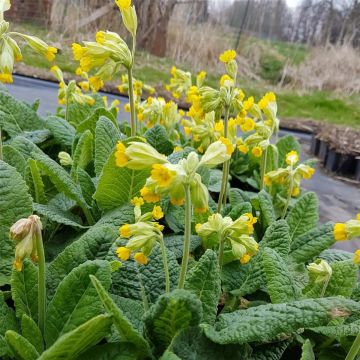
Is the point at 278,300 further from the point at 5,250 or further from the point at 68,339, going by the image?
the point at 5,250

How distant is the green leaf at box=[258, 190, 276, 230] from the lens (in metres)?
1.53

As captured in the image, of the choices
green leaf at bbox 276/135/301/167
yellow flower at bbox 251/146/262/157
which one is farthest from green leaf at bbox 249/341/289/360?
green leaf at bbox 276/135/301/167

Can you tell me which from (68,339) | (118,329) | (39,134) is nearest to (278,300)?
A: (118,329)

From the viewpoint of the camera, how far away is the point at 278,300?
1055 millimetres

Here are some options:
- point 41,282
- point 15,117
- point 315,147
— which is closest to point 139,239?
point 41,282

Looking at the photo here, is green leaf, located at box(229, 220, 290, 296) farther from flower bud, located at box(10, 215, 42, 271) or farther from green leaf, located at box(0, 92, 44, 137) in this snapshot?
green leaf, located at box(0, 92, 44, 137)

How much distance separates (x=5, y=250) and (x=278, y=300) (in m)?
0.60

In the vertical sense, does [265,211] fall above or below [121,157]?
below

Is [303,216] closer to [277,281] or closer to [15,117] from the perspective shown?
[277,281]

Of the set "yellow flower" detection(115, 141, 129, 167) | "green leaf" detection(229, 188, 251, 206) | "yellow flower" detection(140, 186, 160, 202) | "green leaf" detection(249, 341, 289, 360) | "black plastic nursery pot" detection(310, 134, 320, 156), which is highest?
"yellow flower" detection(115, 141, 129, 167)

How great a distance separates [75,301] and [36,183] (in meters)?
0.49

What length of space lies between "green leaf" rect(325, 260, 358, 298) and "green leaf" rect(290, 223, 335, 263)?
0.27 m

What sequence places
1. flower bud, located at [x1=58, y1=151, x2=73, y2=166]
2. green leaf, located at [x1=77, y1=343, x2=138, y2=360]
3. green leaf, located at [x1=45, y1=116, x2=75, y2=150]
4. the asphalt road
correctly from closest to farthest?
green leaf, located at [x1=77, y1=343, x2=138, y2=360] → flower bud, located at [x1=58, y1=151, x2=73, y2=166] → green leaf, located at [x1=45, y1=116, x2=75, y2=150] → the asphalt road

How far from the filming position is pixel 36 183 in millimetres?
1315
